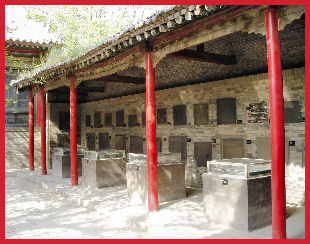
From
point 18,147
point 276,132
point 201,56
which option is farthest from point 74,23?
point 276,132

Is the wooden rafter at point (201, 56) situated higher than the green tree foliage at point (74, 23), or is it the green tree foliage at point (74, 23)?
the green tree foliage at point (74, 23)

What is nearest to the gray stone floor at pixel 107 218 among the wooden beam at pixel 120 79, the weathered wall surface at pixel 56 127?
the wooden beam at pixel 120 79

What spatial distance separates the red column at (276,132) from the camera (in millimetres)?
4609

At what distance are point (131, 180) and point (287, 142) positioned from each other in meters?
3.87

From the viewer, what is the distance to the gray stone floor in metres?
5.57

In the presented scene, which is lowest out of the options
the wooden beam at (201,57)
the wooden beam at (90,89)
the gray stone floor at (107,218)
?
the gray stone floor at (107,218)

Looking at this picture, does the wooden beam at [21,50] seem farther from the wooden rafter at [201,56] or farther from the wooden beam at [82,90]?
the wooden rafter at [201,56]

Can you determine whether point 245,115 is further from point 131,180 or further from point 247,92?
point 131,180

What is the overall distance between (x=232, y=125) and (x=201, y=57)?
224 cm

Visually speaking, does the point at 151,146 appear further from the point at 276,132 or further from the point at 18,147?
the point at 18,147

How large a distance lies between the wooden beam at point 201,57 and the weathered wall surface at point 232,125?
0.62m

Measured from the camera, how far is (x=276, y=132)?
4672mm

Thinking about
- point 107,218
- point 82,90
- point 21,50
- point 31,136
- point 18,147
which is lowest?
point 107,218

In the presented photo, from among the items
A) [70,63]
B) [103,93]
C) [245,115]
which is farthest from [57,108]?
[245,115]
